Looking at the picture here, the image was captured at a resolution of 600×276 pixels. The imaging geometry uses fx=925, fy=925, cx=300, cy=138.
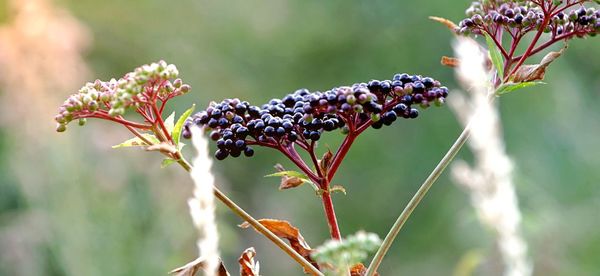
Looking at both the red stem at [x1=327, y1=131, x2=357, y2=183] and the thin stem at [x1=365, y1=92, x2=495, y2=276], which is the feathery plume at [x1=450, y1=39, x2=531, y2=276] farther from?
the red stem at [x1=327, y1=131, x2=357, y2=183]

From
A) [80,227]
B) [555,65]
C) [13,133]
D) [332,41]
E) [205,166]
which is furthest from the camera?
[332,41]

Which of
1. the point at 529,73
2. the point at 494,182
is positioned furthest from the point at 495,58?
the point at 494,182

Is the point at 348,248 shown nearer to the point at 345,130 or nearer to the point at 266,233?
the point at 266,233

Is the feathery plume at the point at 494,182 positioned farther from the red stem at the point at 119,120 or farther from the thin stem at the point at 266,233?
the red stem at the point at 119,120

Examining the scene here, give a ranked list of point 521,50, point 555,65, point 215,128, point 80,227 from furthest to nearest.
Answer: point 555,65, point 521,50, point 80,227, point 215,128

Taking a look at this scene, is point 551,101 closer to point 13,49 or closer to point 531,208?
point 531,208

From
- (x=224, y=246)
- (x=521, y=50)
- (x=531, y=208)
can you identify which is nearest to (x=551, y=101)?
(x=521, y=50)

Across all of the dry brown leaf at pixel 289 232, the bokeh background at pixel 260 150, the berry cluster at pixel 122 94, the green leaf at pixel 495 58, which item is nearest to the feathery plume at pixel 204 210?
the berry cluster at pixel 122 94
